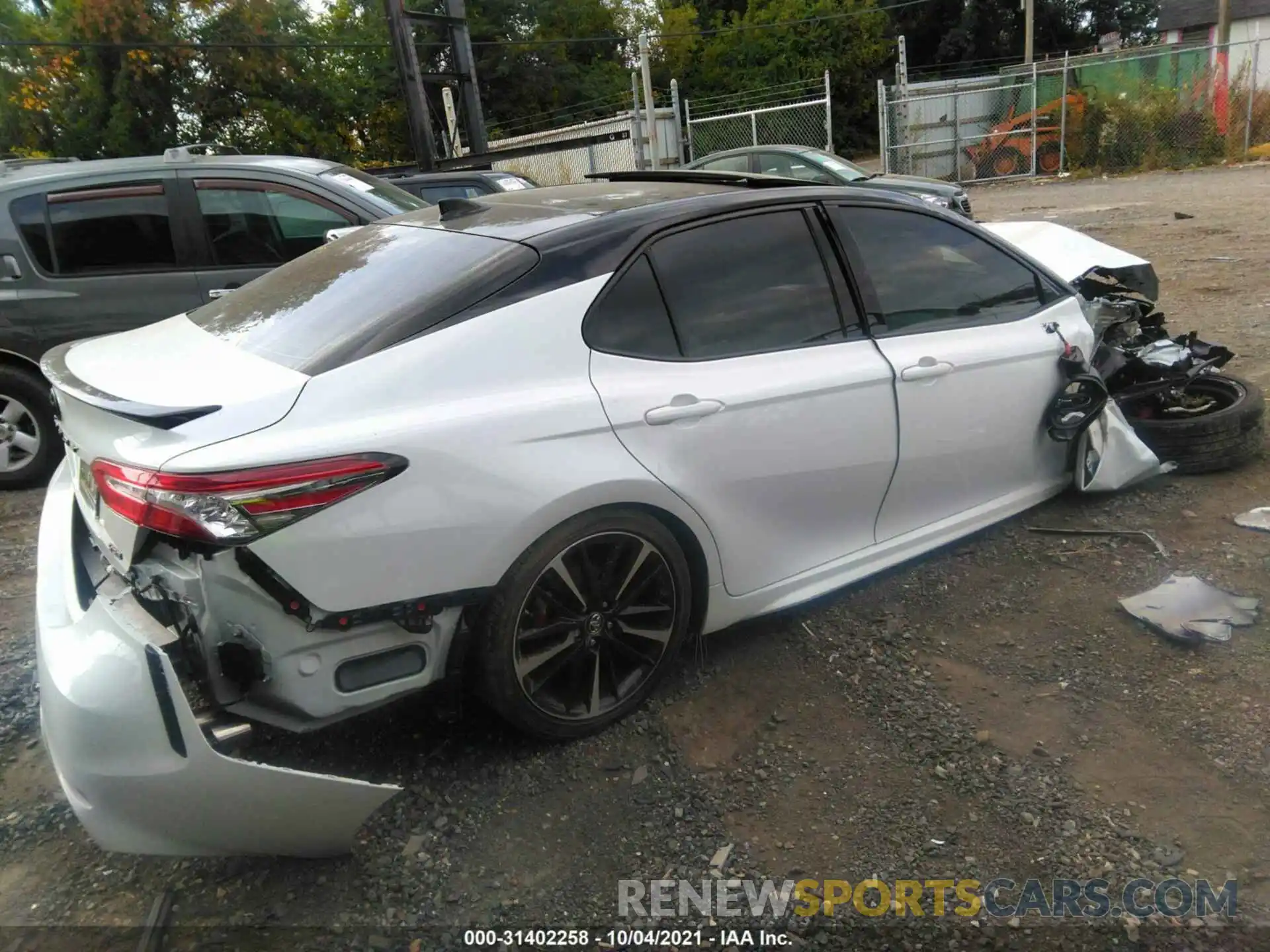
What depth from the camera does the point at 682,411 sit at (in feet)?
8.95

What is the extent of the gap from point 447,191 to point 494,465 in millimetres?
8006

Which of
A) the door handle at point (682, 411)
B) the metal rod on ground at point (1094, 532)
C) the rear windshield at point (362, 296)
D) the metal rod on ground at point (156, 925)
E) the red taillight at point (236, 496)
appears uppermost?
the rear windshield at point (362, 296)

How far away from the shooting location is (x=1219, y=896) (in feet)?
7.20

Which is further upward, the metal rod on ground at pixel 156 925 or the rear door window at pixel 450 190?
the rear door window at pixel 450 190

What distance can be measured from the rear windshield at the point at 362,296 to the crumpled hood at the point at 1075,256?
3018mm

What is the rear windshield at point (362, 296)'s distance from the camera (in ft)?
8.21

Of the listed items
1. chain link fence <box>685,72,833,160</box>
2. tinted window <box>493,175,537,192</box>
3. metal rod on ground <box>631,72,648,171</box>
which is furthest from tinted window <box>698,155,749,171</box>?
chain link fence <box>685,72,833,160</box>

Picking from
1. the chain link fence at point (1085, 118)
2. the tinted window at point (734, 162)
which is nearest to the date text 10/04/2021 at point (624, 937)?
the tinted window at point (734, 162)

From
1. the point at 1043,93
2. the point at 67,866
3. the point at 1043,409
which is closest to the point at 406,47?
the point at 1043,409

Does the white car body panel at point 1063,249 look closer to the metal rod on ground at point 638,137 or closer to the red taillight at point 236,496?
the red taillight at point 236,496

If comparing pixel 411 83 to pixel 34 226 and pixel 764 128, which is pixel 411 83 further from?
pixel 764 128

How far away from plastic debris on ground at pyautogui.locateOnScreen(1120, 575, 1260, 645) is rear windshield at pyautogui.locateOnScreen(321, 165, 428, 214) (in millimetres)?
4218

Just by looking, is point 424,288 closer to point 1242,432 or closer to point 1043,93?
point 1242,432

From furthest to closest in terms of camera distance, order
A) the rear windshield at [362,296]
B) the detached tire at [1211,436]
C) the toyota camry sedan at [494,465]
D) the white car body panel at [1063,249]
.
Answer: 1. the white car body panel at [1063,249]
2. the detached tire at [1211,436]
3. the rear windshield at [362,296]
4. the toyota camry sedan at [494,465]
